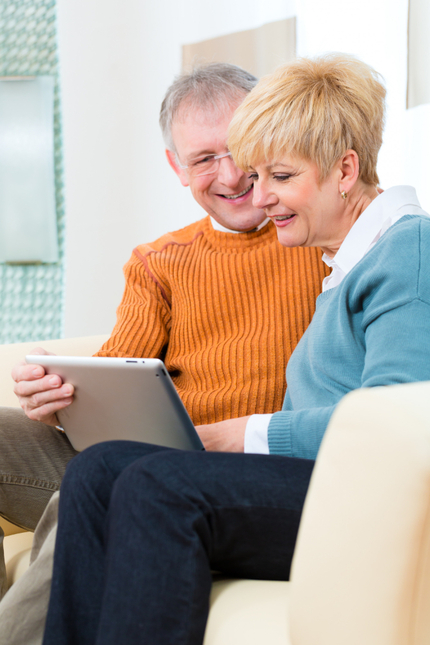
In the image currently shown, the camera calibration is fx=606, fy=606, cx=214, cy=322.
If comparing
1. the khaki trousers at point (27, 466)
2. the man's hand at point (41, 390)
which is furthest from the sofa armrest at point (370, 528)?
the khaki trousers at point (27, 466)

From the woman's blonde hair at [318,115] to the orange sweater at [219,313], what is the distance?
1.04 feet

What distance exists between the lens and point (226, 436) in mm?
944

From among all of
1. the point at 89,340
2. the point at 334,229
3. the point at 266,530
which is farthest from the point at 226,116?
the point at 266,530

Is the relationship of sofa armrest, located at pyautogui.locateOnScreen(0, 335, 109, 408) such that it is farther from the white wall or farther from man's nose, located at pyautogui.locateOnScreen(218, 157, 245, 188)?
the white wall

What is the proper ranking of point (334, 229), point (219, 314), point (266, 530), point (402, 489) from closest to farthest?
point (402, 489) < point (266, 530) < point (334, 229) < point (219, 314)

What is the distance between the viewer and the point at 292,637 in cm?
61

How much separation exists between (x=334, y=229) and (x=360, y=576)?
0.66m

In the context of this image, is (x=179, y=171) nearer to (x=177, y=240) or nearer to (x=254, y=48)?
(x=177, y=240)

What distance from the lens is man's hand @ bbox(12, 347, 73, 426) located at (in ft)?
3.31

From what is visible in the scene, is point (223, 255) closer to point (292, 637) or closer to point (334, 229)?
point (334, 229)

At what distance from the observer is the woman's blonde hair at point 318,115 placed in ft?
3.29

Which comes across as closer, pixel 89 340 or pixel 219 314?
pixel 219 314

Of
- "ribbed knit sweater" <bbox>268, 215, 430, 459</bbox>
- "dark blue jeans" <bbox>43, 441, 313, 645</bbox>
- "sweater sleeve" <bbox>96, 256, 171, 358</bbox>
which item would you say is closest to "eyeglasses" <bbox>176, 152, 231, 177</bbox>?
"sweater sleeve" <bbox>96, 256, 171, 358</bbox>

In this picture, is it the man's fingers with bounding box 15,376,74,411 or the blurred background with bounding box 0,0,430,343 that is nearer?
the man's fingers with bounding box 15,376,74,411
